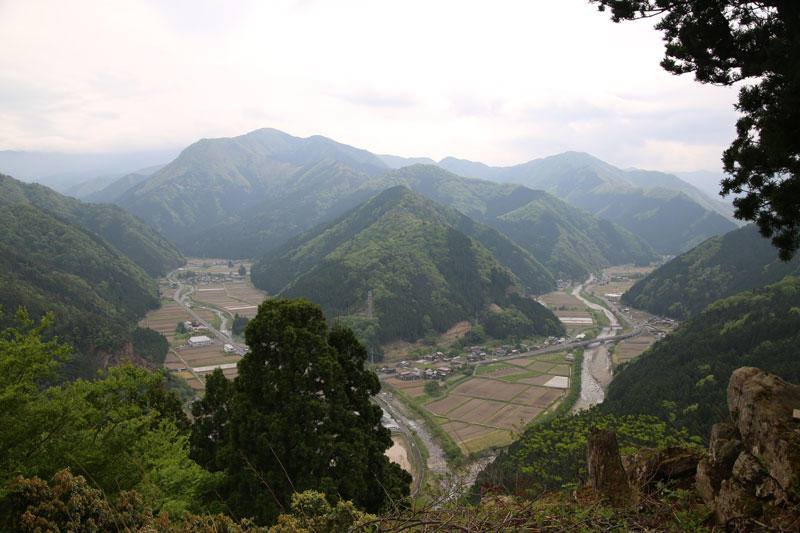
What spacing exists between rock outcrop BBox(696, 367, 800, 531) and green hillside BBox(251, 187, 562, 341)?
91.6 m

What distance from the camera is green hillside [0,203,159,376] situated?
2778 inches

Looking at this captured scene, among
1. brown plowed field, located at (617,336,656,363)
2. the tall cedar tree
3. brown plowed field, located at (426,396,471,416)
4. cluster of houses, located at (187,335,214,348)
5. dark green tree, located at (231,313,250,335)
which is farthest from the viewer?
dark green tree, located at (231,313,250,335)

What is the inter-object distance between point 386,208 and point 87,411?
554 ft

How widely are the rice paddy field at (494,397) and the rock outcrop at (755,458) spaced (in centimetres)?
4588

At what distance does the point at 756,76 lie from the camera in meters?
10.0

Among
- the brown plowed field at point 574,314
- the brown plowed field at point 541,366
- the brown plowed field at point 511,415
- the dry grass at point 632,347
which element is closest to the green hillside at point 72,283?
the brown plowed field at point 511,415

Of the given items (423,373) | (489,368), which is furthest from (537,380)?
(423,373)

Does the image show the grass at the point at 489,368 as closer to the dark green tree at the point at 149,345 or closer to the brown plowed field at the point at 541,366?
the brown plowed field at the point at 541,366

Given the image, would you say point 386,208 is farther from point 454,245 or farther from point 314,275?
point 314,275

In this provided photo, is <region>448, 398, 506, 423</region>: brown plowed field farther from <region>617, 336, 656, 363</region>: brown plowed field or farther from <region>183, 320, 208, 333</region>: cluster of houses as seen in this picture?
<region>183, 320, 208, 333</region>: cluster of houses

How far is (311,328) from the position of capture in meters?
Result: 17.2

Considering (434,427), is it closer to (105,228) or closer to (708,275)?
(708,275)

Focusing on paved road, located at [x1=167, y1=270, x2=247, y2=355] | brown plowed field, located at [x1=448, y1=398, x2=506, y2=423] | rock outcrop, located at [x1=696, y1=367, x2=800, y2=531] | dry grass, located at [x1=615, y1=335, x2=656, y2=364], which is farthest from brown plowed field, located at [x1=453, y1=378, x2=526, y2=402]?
rock outcrop, located at [x1=696, y1=367, x2=800, y2=531]

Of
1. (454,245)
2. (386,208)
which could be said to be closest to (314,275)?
(454,245)
